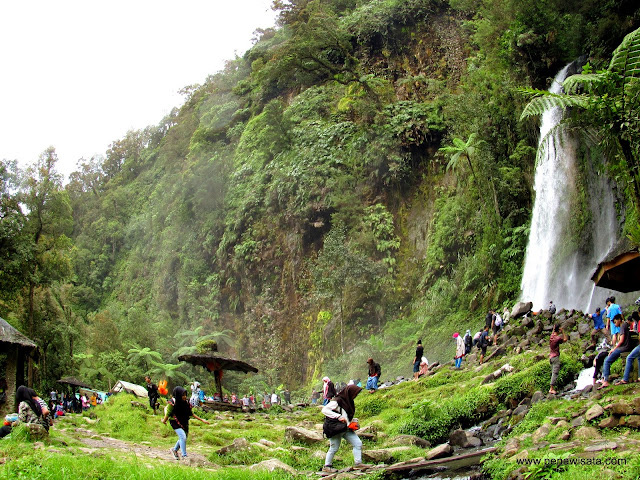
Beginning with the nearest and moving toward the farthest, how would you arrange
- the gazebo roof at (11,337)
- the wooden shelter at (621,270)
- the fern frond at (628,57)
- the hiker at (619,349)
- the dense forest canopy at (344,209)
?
the hiker at (619,349) → the wooden shelter at (621,270) → the fern frond at (628,57) → the gazebo roof at (11,337) → the dense forest canopy at (344,209)

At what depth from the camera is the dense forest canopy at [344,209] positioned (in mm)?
21688

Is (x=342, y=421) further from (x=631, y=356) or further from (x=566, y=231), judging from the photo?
(x=566, y=231)

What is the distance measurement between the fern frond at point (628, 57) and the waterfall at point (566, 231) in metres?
7.43

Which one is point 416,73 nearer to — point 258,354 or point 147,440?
point 258,354

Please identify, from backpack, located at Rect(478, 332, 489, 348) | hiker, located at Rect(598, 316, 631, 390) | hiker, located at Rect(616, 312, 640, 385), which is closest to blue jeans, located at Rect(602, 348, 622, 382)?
hiker, located at Rect(598, 316, 631, 390)

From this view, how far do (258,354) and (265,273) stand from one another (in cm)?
492

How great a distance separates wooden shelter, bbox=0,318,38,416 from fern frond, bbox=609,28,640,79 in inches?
588

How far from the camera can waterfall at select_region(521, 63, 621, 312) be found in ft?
56.2

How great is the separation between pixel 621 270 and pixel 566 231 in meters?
9.88

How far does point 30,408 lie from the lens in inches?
369

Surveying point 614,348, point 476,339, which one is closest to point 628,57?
point 614,348

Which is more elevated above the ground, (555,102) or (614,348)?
(555,102)

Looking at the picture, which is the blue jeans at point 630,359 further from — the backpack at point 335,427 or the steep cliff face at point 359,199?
the steep cliff face at point 359,199

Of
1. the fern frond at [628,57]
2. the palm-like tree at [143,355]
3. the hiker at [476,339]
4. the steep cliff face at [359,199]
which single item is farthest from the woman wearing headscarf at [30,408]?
the palm-like tree at [143,355]
